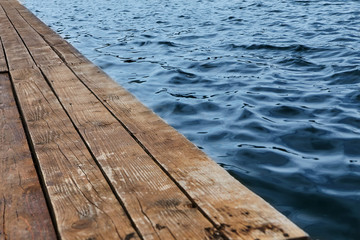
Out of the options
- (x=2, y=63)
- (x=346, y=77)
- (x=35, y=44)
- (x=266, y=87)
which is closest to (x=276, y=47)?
(x=346, y=77)

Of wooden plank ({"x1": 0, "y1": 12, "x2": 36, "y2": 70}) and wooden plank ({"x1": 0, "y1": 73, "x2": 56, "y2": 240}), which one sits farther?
wooden plank ({"x1": 0, "y1": 12, "x2": 36, "y2": 70})

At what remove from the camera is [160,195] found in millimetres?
2154

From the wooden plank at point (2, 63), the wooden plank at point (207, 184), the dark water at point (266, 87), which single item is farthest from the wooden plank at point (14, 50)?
the wooden plank at point (207, 184)

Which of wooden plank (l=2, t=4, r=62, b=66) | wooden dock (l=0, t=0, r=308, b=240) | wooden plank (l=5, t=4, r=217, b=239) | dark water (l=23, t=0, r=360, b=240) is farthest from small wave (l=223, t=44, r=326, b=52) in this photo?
wooden plank (l=5, t=4, r=217, b=239)

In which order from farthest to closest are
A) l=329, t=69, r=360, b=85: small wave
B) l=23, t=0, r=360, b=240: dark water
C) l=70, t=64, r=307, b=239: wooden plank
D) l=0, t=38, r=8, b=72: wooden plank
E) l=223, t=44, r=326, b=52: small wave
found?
l=223, t=44, r=326, b=52: small wave, l=329, t=69, r=360, b=85: small wave, l=0, t=38, r=8, b=72: wooden plank, l=23, t=0, r=360, b=240: dark water, l=70, t=64, r=307, b=239: wooden plank

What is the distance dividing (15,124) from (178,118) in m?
1.84

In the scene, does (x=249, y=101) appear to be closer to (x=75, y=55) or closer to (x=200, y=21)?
(x=75, y=55)

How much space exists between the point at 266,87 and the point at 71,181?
11.3 feet

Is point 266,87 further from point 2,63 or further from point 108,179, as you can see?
point 108,179

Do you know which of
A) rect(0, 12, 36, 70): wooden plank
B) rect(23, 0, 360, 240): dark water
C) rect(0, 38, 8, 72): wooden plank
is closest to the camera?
rect(23, 0, 360, 240): dark water

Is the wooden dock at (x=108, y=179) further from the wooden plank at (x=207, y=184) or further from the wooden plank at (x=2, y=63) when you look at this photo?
the wooden plank at (x=2, y=63)

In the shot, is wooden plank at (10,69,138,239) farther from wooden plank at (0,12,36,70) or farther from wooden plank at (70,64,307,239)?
wooden plank at (0,12,36,70)

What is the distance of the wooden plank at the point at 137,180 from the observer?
1.91 meters

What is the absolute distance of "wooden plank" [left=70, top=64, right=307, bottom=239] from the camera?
187cm
